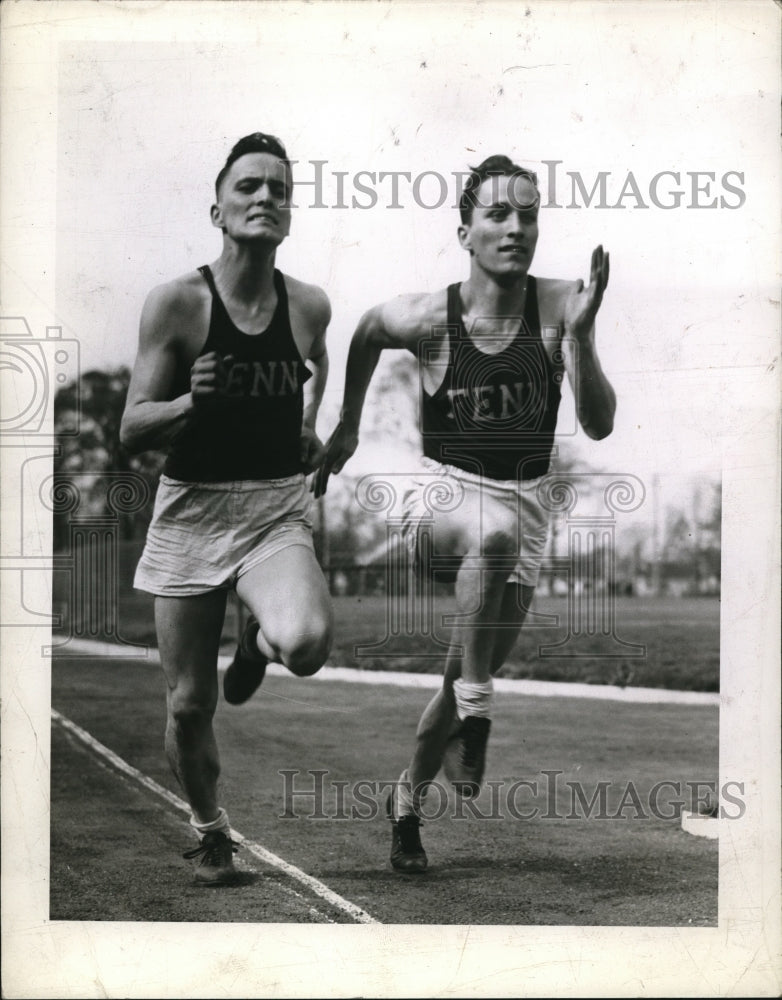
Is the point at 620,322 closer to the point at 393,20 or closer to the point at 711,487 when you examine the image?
the point at 711,487

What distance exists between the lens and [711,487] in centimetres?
489

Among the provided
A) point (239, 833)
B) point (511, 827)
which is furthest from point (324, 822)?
point (511, 827)

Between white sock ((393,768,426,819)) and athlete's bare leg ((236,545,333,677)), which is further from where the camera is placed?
white sock ((393,768,426,819))

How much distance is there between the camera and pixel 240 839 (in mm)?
4938

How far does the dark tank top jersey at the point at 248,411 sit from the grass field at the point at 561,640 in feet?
1.54

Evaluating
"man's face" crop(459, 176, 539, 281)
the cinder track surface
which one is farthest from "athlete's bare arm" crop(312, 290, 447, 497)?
the cinder track surface

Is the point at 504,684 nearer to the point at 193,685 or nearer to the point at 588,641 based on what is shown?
the point at 588,641

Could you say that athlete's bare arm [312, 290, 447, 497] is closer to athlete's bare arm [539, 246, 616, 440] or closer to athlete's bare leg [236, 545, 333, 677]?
athlete's bare leg [236, 545, 333, 677]

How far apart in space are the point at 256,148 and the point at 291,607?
4.99 ft

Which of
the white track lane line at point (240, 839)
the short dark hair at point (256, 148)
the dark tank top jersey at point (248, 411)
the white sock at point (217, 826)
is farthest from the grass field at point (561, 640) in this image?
the short dark hair at point (256, 148)

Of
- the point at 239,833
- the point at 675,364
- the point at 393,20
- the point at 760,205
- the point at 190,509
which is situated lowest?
the point at 239,833

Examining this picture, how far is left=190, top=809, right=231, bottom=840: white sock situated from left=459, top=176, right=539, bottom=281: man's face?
203cm

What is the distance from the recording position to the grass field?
4887 mm

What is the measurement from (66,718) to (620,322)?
7.53ft
